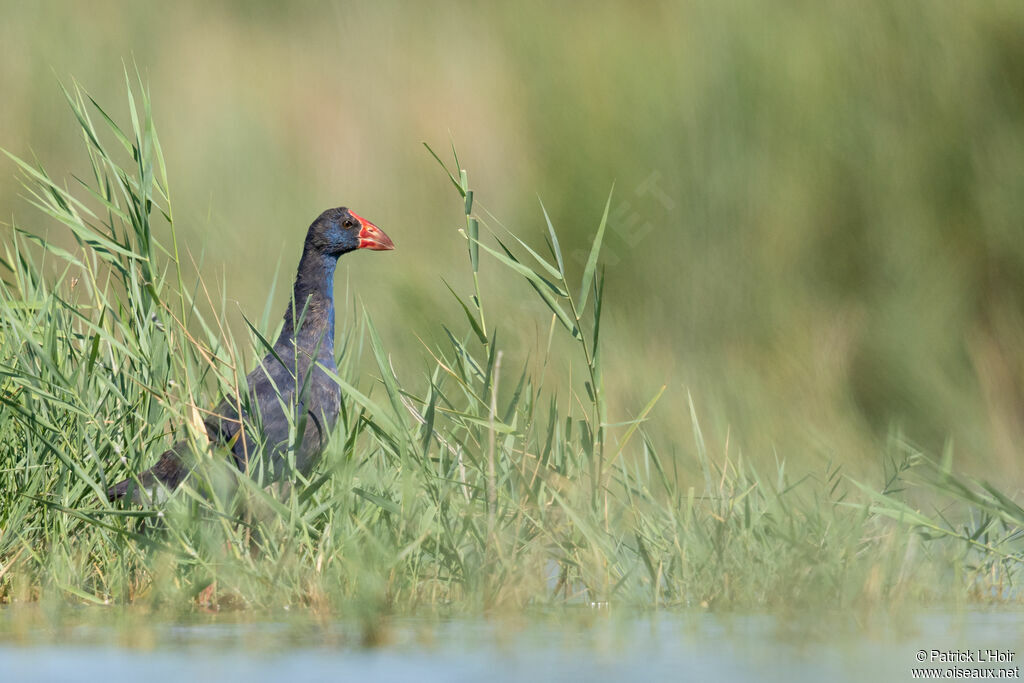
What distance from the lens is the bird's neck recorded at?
14.7ft

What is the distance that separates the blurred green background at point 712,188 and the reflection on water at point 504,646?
2.45m

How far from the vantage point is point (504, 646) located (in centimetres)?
294

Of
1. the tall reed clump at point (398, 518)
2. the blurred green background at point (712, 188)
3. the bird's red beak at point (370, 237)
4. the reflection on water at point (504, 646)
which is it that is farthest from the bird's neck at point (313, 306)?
the reflection on water at point (504, 646)

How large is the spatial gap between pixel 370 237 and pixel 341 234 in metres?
0.12

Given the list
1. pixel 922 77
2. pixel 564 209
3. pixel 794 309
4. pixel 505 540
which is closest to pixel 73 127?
pixel 564 209

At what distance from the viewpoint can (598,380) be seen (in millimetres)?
3670

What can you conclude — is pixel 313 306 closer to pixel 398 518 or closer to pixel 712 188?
pixel 398 518

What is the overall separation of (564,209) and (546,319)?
0.76 m

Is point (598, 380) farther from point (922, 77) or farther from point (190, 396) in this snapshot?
point (922, 77)

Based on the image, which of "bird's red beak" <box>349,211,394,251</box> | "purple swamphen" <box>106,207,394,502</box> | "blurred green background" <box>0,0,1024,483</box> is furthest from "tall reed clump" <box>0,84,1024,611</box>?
"blurred green background" <box>0,0,1024,483</box>

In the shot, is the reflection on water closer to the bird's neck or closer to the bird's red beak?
the bird's neck

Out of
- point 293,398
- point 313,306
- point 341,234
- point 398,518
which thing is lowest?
→ point 398,518

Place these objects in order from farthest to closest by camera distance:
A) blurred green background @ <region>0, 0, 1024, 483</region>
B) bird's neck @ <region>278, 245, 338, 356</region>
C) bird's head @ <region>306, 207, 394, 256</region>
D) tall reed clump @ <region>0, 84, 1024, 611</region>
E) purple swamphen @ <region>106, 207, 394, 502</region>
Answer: blurred green background @ <region>0, 0, 1024, 483</region> < bird's head @ <region>306, 207, 394, 256</region> < bird's neck @ <region>278, 245, 338, 356</region> < purple swamphen @ <region>106, 207, 394, 502</region> < tall reed clump @ <region>0, 84, 1024, 611</region>

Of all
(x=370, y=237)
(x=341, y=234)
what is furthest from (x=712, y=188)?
(x=341, y=234)
